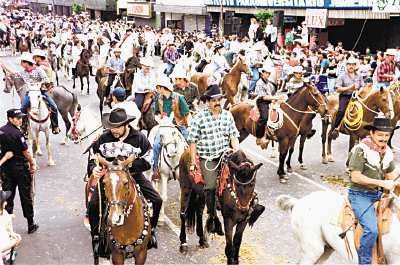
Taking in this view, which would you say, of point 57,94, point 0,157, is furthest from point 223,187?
point 57,94

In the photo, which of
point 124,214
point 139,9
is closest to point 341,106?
point 124,214

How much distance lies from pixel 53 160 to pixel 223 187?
6898mm

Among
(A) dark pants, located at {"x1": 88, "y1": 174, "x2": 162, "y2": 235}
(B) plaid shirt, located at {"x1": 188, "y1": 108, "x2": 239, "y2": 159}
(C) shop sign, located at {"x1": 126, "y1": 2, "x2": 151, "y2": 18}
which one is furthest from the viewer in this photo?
(C) shop sign, located at {"x1": 126, "y1": 2, "x2": 151, "y2": 18}

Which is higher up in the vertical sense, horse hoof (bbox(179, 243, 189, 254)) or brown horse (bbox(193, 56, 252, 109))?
brown horse (bbox(193, 56, 252, 109))

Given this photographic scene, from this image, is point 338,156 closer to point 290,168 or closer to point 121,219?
point 290,168

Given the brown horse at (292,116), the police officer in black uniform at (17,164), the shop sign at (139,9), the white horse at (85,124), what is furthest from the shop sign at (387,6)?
the shop sign at (139,9)

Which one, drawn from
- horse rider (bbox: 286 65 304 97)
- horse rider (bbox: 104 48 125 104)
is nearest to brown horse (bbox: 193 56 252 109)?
horse rider (bbox: 104 48 125 104)

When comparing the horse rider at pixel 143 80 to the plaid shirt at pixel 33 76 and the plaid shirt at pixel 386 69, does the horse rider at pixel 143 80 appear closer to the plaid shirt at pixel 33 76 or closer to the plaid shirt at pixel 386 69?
the plaid shirt at pixel 33 76

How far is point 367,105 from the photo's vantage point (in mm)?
10945

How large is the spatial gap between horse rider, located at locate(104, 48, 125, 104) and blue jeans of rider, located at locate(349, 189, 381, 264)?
11.5m

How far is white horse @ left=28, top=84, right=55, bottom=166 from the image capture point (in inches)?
424

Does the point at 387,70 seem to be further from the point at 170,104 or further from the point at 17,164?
the point at 17,164

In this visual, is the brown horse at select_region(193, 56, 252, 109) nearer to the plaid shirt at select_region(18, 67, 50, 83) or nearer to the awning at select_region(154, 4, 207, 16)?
the plaid shirt at select_region(18, 67, 50, 83)

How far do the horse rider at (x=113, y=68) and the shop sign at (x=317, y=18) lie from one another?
10.7 metres
